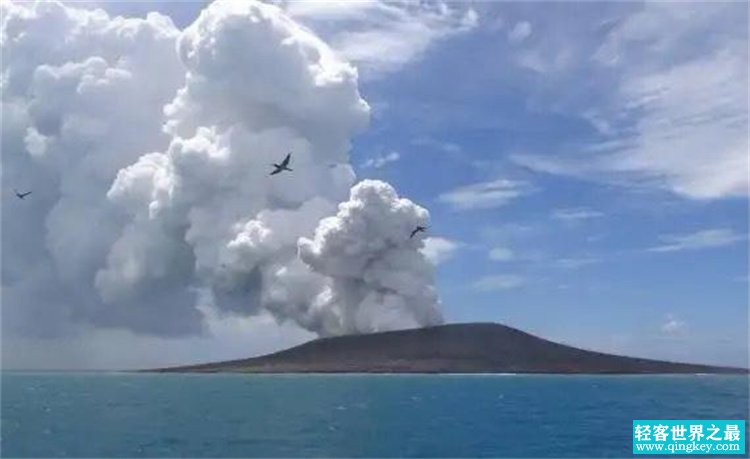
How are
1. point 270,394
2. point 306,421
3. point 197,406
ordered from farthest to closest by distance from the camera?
point 270,394
point 197,406
point 306,421

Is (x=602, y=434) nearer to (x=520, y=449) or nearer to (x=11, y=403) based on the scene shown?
(x=520, y=449)

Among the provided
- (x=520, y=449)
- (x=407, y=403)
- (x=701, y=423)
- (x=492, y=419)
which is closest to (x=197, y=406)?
(x=407, y=403)

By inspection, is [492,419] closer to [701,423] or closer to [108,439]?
[108,439]

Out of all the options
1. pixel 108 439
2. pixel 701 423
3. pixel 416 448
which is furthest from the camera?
pixel 108 439

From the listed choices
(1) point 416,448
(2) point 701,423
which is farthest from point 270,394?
(2) point 701,423

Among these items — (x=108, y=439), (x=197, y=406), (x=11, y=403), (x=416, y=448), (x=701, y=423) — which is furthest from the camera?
(x=11, y=403)

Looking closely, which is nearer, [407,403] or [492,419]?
[492,419]

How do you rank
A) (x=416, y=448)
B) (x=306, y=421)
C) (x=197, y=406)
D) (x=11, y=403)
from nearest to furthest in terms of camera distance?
(x=416, y=448), (x=306, y=421), (x=197, y=406), (x=11, y=403)

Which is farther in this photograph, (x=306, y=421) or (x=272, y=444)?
(x=306, y=421)
